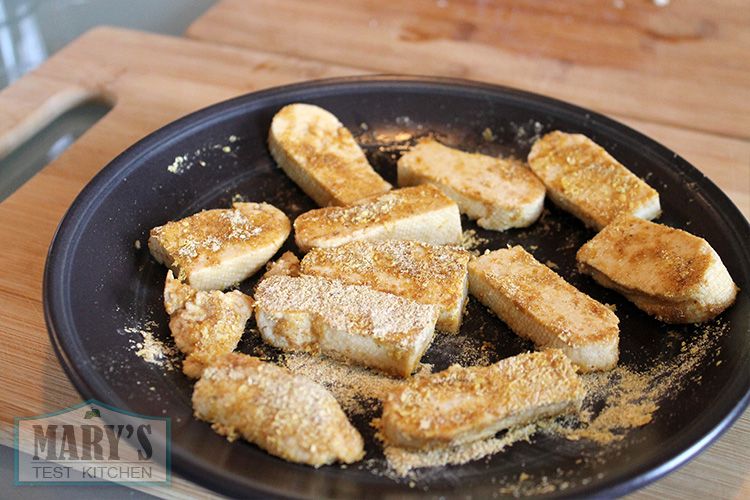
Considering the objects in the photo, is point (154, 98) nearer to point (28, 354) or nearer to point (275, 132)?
point (275, 132)

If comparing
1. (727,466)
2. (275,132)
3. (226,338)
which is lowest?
(727,466)

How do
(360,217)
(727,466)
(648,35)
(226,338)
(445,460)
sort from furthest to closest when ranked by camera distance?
(648,35), (360,217), (226,338), (727,466), (445,460)

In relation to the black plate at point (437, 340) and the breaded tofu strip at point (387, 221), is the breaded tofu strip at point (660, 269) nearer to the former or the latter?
the black plate at point (437, 340)

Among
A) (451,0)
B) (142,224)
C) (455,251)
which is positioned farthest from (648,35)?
(142,224)

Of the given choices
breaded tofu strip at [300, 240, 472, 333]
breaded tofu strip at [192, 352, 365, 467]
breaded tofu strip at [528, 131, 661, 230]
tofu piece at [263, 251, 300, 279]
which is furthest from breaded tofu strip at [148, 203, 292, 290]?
breaded tofu strip at [528, 131, 661, 230]

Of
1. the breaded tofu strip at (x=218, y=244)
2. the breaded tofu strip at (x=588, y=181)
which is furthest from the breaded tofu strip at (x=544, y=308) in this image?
the breaded tofu strip at (x=218, y=244)

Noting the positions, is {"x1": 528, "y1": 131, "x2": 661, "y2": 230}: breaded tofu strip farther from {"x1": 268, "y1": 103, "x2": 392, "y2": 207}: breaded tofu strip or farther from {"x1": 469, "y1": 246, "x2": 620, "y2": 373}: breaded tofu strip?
{"x1": 268, "y1": 103, "x2": 392, "y2": 207}: breaded tofu strip

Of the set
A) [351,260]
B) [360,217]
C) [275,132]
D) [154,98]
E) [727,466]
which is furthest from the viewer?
[154,98]
